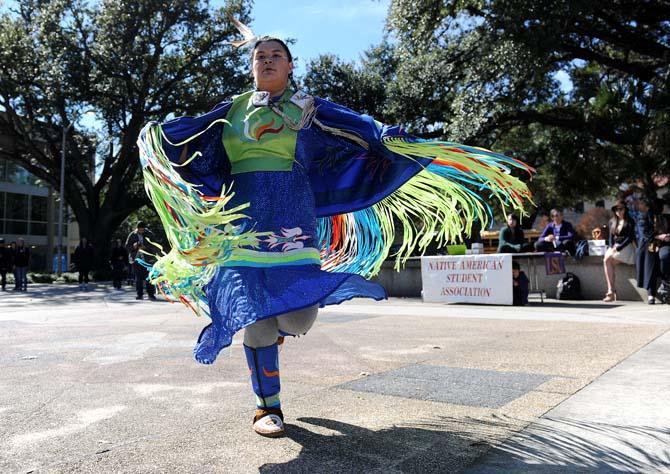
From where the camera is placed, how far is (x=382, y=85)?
20.5m

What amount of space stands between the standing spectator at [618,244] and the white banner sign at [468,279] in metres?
1.69

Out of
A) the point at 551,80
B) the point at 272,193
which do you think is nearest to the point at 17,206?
the point at 551,80

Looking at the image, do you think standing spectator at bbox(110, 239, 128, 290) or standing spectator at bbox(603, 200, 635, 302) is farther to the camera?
standing spectator at bbox(110, 239, 128, 290)

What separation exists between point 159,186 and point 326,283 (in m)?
0.91

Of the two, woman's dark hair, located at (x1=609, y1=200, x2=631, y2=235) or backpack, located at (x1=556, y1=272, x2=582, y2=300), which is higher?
woman's dark hair, located at (x1=609, y1=200, x2=631, y2=235)

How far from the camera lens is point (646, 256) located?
30.1ft

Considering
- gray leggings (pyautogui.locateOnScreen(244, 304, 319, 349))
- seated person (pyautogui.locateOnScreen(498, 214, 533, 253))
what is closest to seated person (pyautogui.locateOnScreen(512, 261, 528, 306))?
seated person (pyautogui.locateOnScreen(498, 214, 533, 253))

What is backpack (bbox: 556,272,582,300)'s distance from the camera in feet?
34.4

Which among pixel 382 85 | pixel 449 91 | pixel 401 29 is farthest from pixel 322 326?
pixel 382 85

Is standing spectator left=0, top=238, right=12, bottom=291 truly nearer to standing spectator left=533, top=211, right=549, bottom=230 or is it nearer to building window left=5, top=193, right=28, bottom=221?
building window left=5, top=193, right=28, bottom=221

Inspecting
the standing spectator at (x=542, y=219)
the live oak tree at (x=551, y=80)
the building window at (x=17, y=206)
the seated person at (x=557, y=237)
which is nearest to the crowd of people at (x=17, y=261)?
the live oak tree at (x=551, y=80)

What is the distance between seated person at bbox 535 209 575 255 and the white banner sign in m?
1.42

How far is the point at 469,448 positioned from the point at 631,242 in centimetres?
840

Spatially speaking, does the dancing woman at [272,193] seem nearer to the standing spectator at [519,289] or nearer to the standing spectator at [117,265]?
the standing spectator at [519,289]
